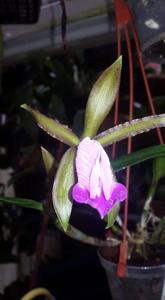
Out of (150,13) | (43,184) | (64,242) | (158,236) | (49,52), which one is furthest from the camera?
(43,184)

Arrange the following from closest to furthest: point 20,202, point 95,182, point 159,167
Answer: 1. point 95,182
2. point 20,202
3. point 159,167

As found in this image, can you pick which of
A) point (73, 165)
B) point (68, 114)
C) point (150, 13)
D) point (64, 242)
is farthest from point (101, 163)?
point (64, 242)

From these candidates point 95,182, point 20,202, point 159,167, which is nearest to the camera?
point 95,182

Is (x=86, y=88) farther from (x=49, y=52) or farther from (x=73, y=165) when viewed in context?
(x=73, y=165)

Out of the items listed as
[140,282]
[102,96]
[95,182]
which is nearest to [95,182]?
[95,182]

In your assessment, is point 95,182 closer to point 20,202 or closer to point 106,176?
point 106,176

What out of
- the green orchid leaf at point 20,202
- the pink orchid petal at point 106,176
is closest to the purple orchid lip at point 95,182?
the pink orchid petal at point 106,176
